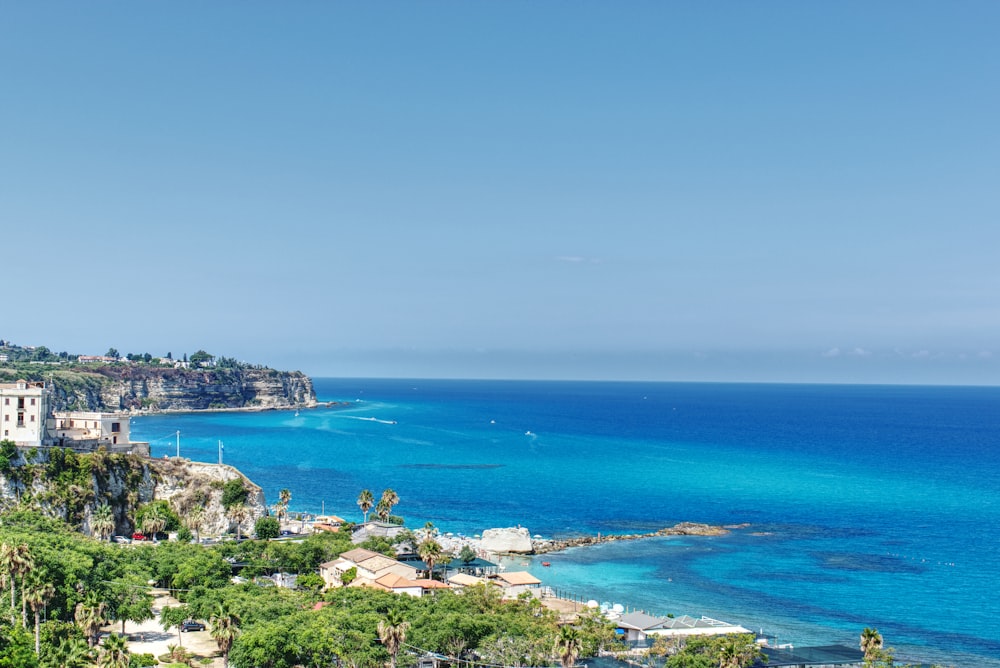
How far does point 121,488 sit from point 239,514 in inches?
436

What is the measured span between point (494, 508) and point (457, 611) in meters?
57.0

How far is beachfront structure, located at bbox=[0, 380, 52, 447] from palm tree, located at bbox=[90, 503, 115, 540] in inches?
370

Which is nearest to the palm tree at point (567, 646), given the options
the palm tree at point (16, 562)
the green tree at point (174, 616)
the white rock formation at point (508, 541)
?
the green tree at point (174, 616)

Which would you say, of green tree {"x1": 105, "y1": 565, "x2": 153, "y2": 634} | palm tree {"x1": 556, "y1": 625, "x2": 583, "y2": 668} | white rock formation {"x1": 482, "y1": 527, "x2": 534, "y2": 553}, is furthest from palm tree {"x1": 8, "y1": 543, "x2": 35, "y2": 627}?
white rock formation {"x1": 482, "y1": 527, "x2": 534, "y2": 553}

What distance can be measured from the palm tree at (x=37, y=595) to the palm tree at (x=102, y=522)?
2540 cm

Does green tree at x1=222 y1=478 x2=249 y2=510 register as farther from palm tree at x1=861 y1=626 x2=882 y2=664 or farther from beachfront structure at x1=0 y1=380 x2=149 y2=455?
palm tree at x1=861 y1=626 x2=882 y2=664

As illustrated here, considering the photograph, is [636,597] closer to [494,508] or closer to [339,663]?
[339,663]

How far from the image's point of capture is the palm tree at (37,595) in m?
40.2

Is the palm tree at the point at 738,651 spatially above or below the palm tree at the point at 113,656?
below

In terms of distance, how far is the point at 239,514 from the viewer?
7769 centimetres

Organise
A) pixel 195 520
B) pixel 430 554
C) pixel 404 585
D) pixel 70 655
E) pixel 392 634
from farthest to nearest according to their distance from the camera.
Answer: pixel 195 520, pixel 430 554, pixel 404 585, pixel 392 634, pixel 70 655

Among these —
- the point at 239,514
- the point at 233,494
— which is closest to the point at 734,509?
the point at 239,514

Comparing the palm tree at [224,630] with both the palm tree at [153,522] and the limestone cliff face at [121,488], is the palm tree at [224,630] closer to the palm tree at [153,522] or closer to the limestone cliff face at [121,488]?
the palm tree at [153,522]

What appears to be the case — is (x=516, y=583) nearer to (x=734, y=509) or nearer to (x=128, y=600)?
(x=128, y=600)
